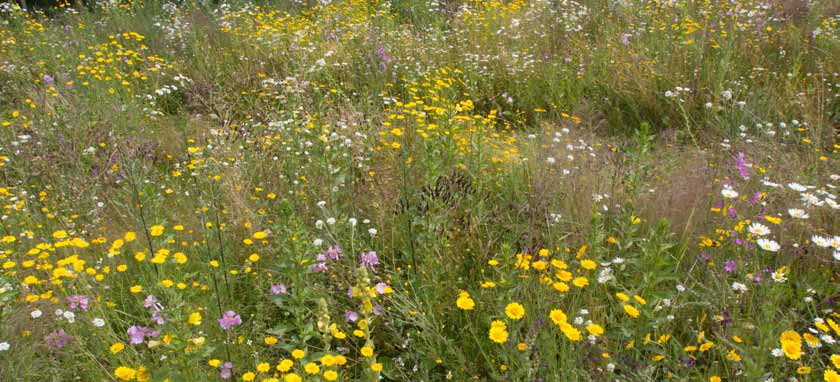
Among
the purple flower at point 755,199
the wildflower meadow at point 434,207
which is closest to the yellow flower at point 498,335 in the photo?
the wildflower meadow at point 434,207

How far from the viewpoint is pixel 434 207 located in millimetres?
2504

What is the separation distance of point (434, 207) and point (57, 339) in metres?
1.59

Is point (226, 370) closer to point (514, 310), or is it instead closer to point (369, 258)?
point (369, 258)

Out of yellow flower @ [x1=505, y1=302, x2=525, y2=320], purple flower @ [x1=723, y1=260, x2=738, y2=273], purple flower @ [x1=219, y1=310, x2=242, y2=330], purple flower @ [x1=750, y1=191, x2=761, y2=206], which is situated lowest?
purple flower @ [x1=723, y1=260, x2=738, y2=273]

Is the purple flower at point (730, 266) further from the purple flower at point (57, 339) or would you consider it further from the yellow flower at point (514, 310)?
the purple flower at point (57, 339)

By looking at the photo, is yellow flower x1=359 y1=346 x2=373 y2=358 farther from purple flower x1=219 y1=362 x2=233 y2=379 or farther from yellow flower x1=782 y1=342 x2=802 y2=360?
yellow flower x1=782 y1=342 x2=802 y2=360

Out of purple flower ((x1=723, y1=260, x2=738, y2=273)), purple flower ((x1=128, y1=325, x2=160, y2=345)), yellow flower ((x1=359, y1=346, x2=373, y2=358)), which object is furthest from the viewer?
purple flower ((x1=723, y1=260, x2=738, y2=273))

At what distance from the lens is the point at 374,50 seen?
536 cm

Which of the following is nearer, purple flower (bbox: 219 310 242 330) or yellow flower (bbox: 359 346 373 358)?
yellow flower (bbox: 359 346 373 358)

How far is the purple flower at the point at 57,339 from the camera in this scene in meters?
2.04

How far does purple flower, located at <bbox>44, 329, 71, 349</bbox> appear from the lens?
2.04 metres

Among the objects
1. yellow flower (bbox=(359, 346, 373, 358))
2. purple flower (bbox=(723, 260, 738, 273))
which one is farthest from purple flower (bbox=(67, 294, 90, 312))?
purple flower (bbox=(723, 260, 738, 273))

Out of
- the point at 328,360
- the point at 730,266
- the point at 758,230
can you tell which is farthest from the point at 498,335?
the point at 758,230

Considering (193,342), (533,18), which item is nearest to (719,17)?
(533,18)
